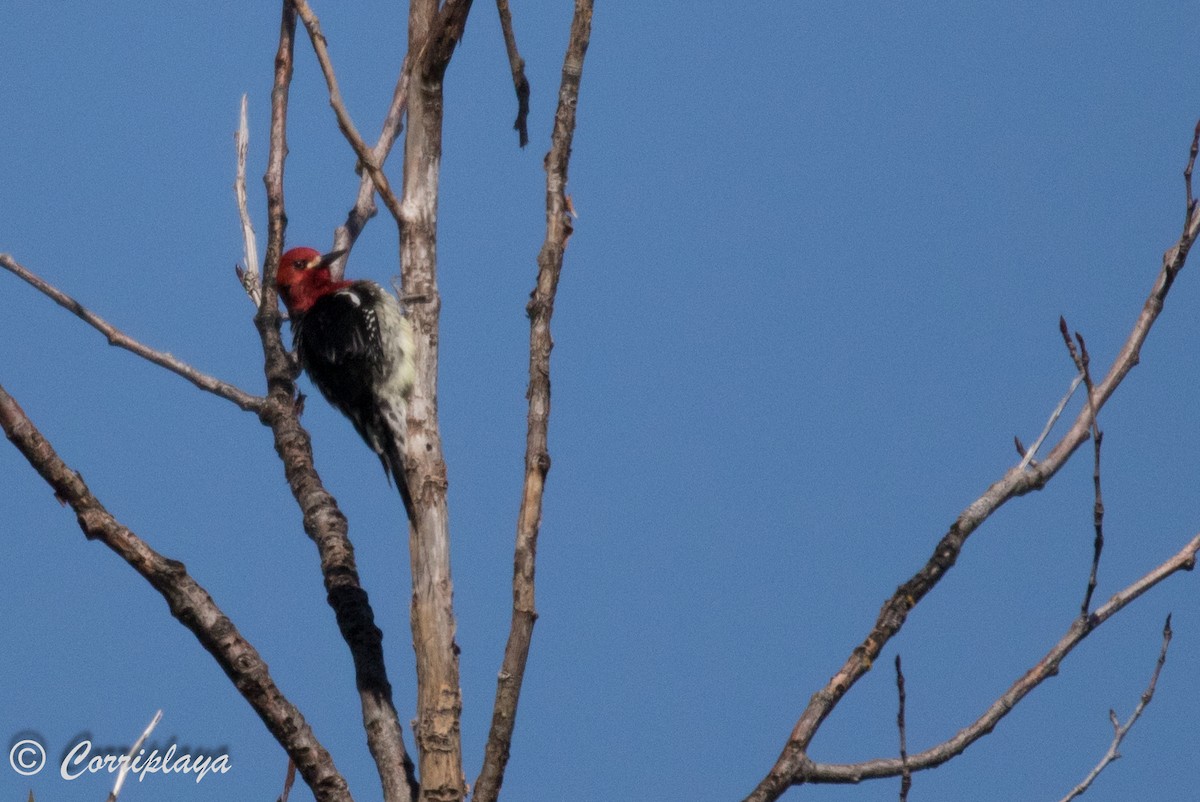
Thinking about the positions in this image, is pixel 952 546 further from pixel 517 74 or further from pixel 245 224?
pixel 245 224

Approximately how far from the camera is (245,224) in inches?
193

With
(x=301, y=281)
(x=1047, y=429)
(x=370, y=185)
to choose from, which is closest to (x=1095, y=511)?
(x=1047, y=429)

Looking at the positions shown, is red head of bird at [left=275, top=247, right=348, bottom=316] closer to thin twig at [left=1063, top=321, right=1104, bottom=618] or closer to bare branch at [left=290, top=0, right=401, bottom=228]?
bare branch at [left=290, top=0, right=401, bottom=228]

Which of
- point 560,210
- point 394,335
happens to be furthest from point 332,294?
point 560,210

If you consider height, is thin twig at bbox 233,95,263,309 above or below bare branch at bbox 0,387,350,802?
above

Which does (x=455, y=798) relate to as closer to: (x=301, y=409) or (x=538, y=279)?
(x=538, y=279)

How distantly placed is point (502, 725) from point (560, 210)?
1287 mm

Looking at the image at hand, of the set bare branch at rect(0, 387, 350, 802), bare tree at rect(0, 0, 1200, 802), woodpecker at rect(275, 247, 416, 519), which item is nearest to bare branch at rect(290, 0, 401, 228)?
bare tree at rect(0, 0, 1200, 802)

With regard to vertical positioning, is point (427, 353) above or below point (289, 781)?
above

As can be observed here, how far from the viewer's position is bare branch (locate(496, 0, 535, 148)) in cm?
369

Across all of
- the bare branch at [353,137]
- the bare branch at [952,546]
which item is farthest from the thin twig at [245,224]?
the bare branch at [952,546]

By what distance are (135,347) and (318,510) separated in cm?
80

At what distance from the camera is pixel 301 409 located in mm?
4719

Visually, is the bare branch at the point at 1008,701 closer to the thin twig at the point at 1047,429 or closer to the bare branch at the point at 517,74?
the thin twig at the point at 1047,429
